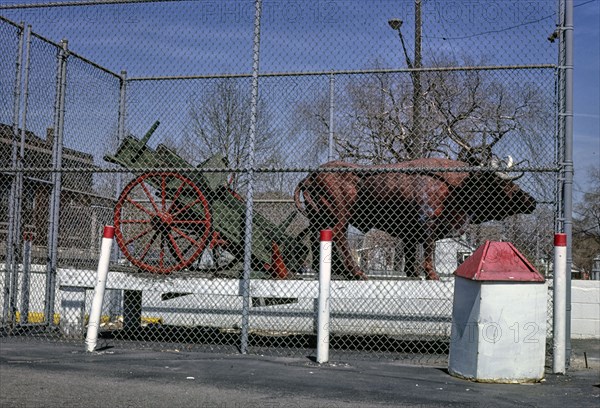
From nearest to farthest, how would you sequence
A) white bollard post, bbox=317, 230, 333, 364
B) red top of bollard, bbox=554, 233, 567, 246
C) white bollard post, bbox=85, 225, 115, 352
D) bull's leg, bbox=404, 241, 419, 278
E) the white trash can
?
the white trash can, red top of bollard, bbox=554, 233, 567, 246, white bollard post, bbox=317, 230, 333, 364, white bollard post, bbox=85, 225, 115, 352, bull's leg, bbox=404, 241, 419, 278

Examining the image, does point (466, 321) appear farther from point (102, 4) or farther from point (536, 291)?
point (102, 4)

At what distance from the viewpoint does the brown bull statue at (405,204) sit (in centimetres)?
854

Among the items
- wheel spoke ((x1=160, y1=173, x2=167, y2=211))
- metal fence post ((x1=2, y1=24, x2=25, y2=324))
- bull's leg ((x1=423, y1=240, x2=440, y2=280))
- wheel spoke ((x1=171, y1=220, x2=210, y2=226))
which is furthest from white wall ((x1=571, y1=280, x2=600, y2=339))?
metal fence post ((x1=2, y1=24, x2=25, y2=324))

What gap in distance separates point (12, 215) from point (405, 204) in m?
4.77

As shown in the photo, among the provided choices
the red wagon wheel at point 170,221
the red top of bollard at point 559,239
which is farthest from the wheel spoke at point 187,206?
the red top of bollard at point 559,239

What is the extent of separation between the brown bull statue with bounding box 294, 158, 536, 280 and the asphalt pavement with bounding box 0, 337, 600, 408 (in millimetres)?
1913

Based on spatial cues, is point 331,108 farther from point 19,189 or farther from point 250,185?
point 19,189

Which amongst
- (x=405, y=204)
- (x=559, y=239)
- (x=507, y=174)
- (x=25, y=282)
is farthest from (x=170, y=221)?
(x=559, y=239)

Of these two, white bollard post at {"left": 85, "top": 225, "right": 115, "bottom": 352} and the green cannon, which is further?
the green cannon

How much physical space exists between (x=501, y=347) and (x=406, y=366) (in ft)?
3.91

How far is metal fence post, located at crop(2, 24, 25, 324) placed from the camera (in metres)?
8.80

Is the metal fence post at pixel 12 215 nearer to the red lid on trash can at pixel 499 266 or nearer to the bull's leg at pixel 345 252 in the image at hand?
the bull's leg at pixel 345 252

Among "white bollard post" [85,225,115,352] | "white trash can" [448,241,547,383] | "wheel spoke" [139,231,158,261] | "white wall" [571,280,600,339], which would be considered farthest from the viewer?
"white wall" [571,280,600,339]

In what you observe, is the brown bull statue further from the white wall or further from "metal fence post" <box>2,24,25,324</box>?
"metal fence post" <box>2,24,25,324</box>
